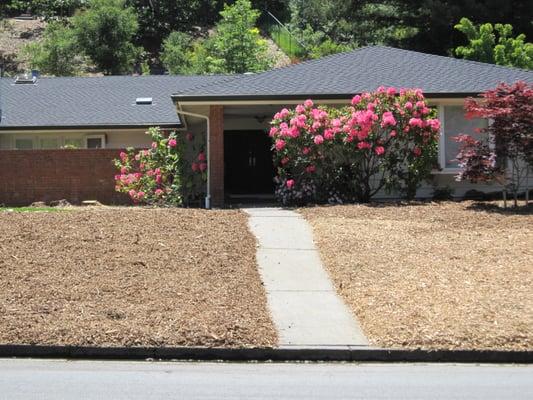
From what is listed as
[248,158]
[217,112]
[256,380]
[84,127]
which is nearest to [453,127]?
[217,112]

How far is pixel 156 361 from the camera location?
8211 millimetres

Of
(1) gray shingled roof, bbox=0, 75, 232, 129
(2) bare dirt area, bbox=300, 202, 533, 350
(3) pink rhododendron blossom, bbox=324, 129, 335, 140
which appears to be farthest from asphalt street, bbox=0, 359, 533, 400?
(1) gray shingled roof, bbox=0, 75, 232, 129

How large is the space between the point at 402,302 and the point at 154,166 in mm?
11569

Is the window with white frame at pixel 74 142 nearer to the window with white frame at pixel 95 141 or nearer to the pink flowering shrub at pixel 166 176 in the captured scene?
the window with white frame at pixel 95 141

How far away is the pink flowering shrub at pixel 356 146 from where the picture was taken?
689 inches

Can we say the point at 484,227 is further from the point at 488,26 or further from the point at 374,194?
the point at 488,26

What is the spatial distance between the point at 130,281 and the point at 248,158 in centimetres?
1506

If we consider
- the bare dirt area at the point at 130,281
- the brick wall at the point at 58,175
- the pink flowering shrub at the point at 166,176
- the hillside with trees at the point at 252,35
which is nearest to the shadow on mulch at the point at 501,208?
the bare dirt area at the point at 130,281

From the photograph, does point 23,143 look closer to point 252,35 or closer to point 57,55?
point 57,55

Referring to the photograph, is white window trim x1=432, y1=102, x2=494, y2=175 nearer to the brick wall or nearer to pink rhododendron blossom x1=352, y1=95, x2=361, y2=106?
pink rhododendron blossom x1=352, y1=95, x2=361, y2=106

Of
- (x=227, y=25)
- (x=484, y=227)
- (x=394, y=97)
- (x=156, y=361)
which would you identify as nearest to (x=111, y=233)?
(x=156, y=361)

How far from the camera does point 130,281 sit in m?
10.6

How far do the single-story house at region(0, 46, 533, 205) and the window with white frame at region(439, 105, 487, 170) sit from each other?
0.09 feet

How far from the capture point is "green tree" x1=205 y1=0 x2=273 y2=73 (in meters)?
38.3
